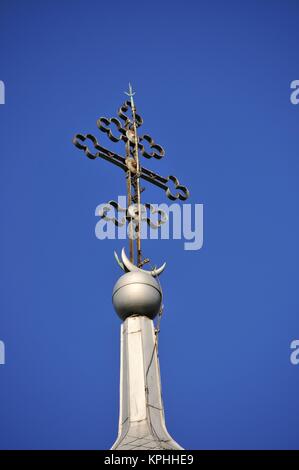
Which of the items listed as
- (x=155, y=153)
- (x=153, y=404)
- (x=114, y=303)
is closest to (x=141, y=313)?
(x=114, y=303)

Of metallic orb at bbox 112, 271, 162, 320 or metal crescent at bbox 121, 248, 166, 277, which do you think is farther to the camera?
metal crescent at bbox 121, 248, 166, 277

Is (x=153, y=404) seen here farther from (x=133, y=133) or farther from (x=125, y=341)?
(x=133, y=133)

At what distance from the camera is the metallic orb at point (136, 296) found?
21.8 meters

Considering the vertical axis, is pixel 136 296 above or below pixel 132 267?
below

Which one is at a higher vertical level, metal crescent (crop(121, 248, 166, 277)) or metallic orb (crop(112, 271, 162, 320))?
metal crescent (crop(121, 248, 166, 277))

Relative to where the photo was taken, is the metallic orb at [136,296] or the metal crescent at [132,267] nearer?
the metallic orb at [136,296]

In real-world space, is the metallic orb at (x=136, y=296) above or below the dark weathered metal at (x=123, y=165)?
below

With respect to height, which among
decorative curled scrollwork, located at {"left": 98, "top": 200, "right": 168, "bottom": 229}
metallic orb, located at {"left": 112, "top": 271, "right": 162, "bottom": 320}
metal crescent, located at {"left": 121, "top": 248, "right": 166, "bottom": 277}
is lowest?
metallic orb, located at {"left": 112, "top": 271, "right": 162, "bottom": 320}

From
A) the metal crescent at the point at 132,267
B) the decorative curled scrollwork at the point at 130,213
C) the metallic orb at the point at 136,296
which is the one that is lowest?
the metallic orb at the point at 136,296

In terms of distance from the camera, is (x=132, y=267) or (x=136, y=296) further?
(x=132, y=267)

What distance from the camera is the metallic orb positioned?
2184cm

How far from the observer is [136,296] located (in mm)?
21812

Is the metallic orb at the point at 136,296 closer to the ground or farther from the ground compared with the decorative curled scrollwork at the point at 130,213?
closer to the ground

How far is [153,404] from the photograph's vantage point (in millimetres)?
20844
